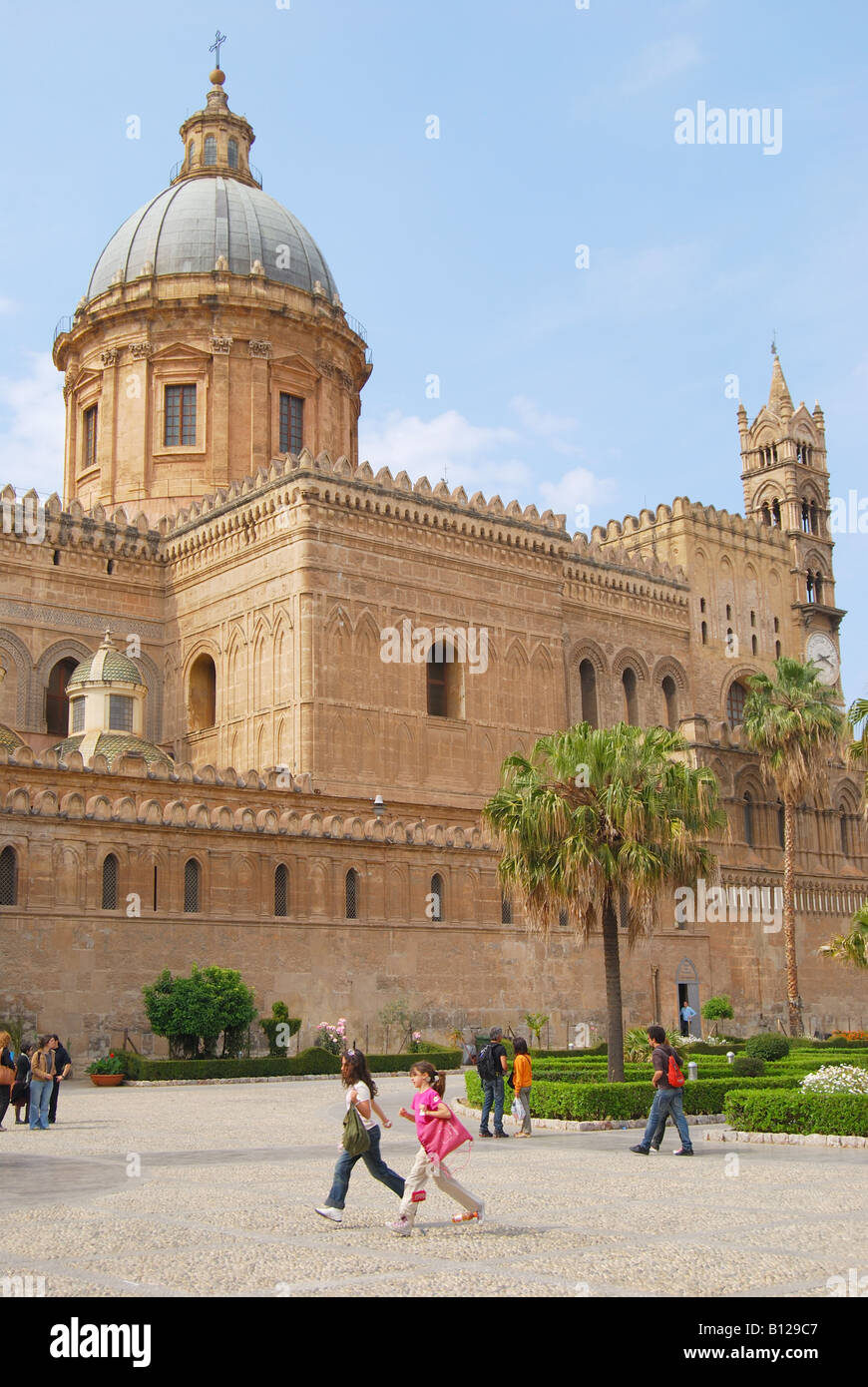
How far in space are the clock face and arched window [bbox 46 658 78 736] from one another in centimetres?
2586

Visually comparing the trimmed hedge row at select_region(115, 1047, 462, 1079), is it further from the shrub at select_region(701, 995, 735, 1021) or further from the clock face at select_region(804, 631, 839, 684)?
the clock face at select_region(804, 631, 839, 684)

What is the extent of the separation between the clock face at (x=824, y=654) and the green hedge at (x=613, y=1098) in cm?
3374

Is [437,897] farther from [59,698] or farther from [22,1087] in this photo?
[22,1087]

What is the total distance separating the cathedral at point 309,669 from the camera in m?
29.8

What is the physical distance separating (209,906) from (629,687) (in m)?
19.9

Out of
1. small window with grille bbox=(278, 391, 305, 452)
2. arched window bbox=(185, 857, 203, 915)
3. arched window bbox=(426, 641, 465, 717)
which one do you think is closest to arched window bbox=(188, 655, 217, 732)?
arched window bbox=(426, 641, 465, 717)

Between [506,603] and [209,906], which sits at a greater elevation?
[506,603]

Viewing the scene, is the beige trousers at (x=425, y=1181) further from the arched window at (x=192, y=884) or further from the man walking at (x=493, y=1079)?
the arched window at (x=192, y=884)

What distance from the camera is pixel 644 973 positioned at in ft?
124

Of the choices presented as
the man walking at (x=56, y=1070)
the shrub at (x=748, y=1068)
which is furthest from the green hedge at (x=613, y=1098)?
the man walking at (x=56, y=1070)

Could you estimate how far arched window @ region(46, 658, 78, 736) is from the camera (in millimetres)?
39906

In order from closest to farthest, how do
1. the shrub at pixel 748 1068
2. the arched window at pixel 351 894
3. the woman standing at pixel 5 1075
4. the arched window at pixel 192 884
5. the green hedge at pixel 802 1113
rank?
the green hedge at pixel 802 1113
the woman standing at pixel 5 1075
the shrub at pixel 748 1068
the arched window at pixel 192 884
the arched window at pixel 351 894
